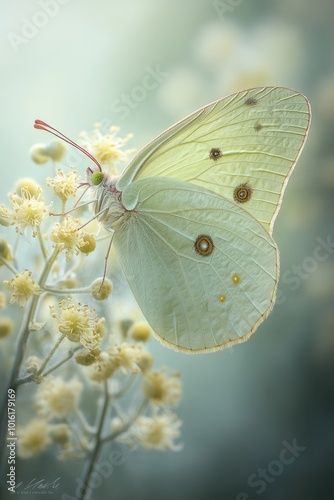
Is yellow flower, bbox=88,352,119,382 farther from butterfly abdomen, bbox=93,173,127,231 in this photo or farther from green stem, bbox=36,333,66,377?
butterfly abdomen, bbox=93,173,127,231

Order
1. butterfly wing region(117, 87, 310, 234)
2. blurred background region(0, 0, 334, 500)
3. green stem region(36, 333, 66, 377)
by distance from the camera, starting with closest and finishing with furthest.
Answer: green stem region(36, 333, 66, 377)
butterfly wing region(117, 87, 310, 234)
blurred background region(0, 0, 334, 500)

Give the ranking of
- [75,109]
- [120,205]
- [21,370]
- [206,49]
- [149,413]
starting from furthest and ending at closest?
1. [206,49]
2. [75,109]
3. [149,413]
4. [120,205]
5. [21,370]

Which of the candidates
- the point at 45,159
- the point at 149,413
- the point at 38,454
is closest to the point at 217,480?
the point at 149,413

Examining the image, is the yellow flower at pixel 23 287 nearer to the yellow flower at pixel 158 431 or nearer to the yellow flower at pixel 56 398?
the yellow flower at pixel 56 398

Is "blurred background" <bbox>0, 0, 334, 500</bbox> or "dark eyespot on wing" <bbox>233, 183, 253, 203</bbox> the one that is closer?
"dark eyespot on wing" <bbox>233, 183, 253, 203</bbox>

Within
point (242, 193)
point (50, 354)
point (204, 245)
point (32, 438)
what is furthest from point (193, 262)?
point (32, 438)

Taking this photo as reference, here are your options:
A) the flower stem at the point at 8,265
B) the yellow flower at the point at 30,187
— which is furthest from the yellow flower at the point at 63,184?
the flower stem at the point at 8,265

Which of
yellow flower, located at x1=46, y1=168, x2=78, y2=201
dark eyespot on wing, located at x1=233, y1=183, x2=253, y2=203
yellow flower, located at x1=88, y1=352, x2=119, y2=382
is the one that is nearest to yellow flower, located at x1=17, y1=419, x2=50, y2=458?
yellow flower, located at x1=88, y1=352, x2=119, y2=382

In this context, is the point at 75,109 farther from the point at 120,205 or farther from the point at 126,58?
the point at 120,205
